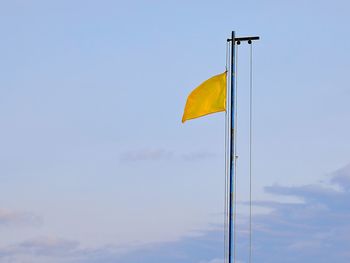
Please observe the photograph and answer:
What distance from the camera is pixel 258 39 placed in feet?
101

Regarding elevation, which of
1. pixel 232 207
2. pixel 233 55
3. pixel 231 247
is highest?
pixel 233 55

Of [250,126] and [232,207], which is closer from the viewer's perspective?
[232,207]

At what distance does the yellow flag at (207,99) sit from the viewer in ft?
98.8

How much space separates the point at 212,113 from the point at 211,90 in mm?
1106

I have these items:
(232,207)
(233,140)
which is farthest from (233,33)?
(232,207)

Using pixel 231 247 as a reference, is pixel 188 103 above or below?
above

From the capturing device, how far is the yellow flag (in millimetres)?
30125

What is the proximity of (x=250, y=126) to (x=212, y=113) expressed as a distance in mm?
2545

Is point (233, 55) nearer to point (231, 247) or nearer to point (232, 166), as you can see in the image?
point (232, 166)

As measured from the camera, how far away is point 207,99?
3036 cm

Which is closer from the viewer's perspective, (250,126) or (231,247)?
(231,247)

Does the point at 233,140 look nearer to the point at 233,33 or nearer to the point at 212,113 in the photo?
the point at 212,113

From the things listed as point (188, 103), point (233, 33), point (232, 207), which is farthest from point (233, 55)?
point (232, 207)

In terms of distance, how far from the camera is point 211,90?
3050 cm
